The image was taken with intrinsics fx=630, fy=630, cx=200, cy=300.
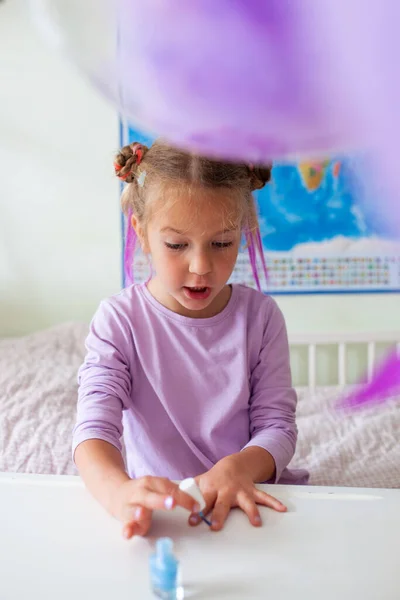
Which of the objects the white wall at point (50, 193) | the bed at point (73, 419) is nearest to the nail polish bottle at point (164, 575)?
the bed at point (73, 419)

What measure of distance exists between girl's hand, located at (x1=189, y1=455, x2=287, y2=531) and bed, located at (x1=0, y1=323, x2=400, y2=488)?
1.23 feet

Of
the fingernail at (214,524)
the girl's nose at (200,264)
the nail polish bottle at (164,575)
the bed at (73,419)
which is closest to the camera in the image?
the nail polish bottle at (164,575)

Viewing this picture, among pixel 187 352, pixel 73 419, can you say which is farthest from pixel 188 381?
pixel 73 419

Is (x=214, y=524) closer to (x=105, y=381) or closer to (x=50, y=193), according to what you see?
(x=105, y=381)

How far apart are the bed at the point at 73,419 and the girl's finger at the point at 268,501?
1.32 ft

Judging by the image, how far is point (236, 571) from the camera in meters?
0.43

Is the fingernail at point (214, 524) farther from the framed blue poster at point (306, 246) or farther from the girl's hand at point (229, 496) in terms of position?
the framed blue poster at point (306, 246)

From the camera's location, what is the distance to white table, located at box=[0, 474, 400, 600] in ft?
1.33

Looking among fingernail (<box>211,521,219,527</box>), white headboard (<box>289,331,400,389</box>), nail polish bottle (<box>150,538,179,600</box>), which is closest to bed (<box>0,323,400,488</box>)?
white headboard (<box>289,331,400,389</box>)

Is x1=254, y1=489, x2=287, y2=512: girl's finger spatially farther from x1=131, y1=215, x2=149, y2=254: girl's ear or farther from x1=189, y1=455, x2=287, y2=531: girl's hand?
x1=131, y1=215, x2=149, y2=254: girl's ear

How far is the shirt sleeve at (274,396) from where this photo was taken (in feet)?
2.45

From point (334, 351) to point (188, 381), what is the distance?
113 centimetres

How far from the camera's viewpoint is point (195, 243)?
643mm

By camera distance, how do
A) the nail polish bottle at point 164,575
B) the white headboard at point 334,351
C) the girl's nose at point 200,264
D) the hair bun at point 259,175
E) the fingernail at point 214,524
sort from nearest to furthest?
the nail polish bottle at point 164,575, the fingernail at point 214,524, the girl's nose at point 200,264, the hair bun at point 259,175, the white headboard at point 334,351
